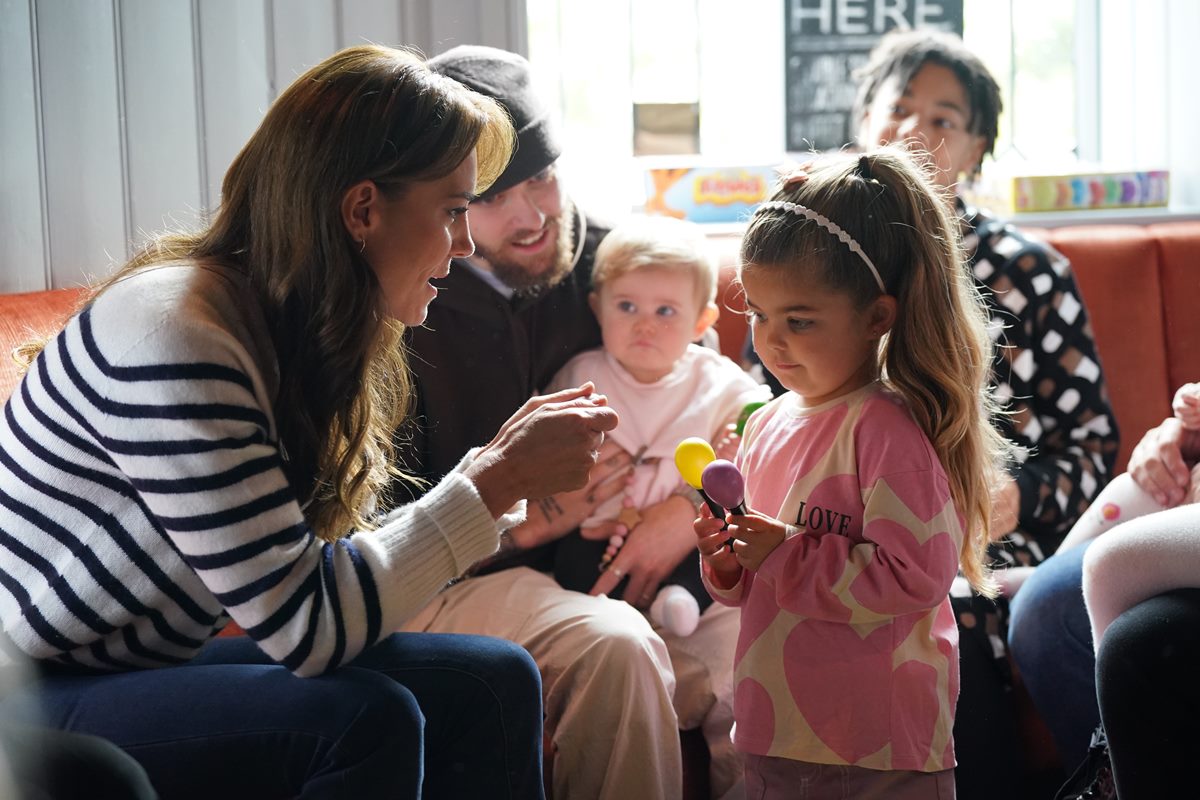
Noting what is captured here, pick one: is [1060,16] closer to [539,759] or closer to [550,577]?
[550,577]

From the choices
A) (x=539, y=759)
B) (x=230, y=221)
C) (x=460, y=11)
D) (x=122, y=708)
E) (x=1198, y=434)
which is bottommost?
(x=539, y=759)

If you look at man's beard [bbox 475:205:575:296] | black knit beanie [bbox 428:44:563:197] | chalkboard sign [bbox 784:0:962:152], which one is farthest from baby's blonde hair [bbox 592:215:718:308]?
chalkboard sign [bbox 784:0:962:152]

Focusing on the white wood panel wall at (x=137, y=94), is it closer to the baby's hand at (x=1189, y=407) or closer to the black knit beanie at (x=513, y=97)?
the black knit beanie at (x=513, y=97)

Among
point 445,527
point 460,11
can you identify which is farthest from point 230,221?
point 460,11

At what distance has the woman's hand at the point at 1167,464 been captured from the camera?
5.59 ft

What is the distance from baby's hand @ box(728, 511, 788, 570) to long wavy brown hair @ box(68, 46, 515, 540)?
0.40 meters

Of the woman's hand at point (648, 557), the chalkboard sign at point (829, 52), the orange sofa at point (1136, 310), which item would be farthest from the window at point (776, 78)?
the woman's hand at point (648, 557)

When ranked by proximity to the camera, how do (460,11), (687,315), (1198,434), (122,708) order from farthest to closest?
(460,11) < (687,315) < (1198,434) < (122,708)

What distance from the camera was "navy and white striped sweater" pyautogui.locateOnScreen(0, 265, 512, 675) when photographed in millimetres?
1083

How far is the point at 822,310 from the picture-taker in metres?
1.27

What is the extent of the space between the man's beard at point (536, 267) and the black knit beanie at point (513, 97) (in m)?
0.10

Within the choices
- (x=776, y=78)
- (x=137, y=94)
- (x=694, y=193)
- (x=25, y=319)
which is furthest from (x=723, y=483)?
(x=776, y=78)

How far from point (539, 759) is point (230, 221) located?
0.66m

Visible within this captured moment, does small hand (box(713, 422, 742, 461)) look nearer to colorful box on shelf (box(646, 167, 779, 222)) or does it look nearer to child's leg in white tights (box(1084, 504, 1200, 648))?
child's leg in white tights (box(1084, 504, 1200, 648))
